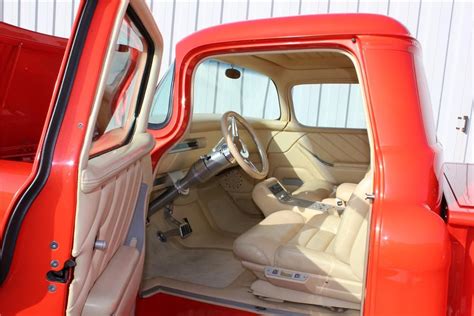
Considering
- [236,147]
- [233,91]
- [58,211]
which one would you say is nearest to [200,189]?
[233,91]

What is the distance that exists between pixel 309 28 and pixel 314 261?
3.47 ft

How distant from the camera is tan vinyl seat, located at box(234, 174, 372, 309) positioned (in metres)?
2.00

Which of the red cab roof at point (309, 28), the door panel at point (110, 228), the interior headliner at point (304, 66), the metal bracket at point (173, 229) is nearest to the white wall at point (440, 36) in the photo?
the interior headliner at point (304, 66)

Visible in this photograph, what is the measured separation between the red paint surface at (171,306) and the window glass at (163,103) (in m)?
0.90

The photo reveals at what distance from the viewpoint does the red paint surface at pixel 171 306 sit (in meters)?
2.26

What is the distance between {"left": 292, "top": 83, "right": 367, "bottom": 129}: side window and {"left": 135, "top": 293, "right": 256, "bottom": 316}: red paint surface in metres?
1.94

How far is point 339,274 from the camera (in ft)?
6.66

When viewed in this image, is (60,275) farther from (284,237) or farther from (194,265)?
(194,265)

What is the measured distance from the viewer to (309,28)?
5.84 feet

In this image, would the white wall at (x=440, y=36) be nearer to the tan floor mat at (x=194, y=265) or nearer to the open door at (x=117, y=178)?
the tan floor mat at (x=194, y=265)

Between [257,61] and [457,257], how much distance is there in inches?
84.2

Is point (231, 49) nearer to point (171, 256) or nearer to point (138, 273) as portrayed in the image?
point (138, 273)

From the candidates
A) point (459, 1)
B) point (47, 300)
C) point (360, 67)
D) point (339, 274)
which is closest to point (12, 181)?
point (47, 300)

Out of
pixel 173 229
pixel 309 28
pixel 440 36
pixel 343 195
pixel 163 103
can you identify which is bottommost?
pixel 173 229
